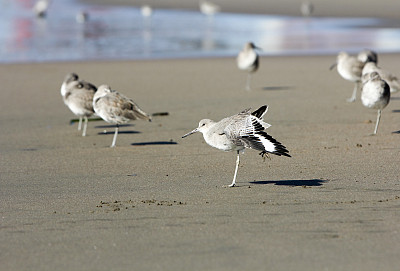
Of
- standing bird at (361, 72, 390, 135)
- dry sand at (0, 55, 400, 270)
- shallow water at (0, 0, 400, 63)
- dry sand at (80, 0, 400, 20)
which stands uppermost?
dry sand at (80, 0, 400, 20)

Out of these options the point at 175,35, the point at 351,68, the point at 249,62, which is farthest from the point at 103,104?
the point at 175,35

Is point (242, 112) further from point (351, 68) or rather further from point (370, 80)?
point (351, 68)

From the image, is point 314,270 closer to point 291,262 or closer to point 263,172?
point 291,262

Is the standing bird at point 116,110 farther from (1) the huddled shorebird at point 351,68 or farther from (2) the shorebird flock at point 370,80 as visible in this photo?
(1) the huddled shorebird at point 351,68

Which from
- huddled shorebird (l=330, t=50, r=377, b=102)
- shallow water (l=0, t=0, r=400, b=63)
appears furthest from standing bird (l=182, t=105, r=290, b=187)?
shallow water (l=0, t=0, r=400, b=63)

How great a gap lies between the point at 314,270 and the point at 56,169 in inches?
177

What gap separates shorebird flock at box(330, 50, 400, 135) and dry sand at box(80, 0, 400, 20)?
21.0 meters

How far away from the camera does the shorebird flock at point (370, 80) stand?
10750 millimetres

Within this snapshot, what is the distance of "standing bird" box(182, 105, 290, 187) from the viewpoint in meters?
6.93

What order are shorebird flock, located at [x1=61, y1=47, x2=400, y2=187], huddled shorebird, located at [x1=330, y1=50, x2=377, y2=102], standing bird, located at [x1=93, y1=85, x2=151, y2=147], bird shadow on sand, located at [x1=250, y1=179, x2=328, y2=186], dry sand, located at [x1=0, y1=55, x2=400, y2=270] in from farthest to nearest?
huddled shorebird, located at [x1=330, y1=50, x2=377, y2=102]
standing bird, located at [x1=93, y1=85, x2=151, y2=147]
bird shadow on sand, located at [x1=250, y1=179, x2=328, y2=186]
shorebird flock, located at [x1=61, y1=47, x2=400, y2=187]
dry sand, located at [x1=0, y1=55, x2=400, y2=270]

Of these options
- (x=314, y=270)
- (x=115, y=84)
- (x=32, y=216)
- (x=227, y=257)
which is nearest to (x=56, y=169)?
(x=32, y=216)

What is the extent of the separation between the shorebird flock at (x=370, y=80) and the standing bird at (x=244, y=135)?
12.8 feet

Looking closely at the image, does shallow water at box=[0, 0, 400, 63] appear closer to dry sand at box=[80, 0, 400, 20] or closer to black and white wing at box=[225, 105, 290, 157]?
dry sand at box=[80, 0, 400, 20]

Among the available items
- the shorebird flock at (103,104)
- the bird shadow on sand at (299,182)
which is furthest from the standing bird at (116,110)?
the bird shadow on sand at (299,182)
